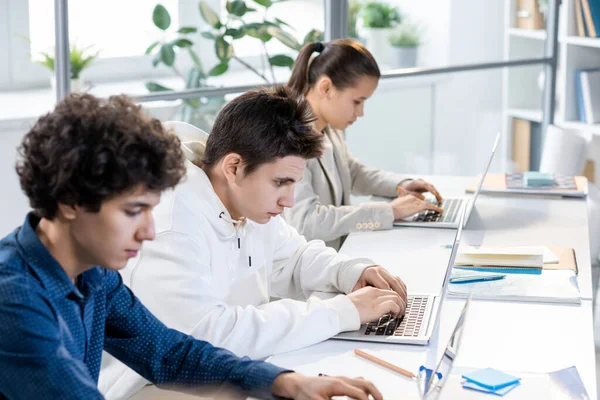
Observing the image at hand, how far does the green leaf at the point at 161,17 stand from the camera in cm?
330

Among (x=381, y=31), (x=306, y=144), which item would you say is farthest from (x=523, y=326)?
(x=381, y=31)

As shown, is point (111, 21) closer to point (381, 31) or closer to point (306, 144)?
point (381, 31)

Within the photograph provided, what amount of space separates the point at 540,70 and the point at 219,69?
1947 mm

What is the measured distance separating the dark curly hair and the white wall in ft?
6.39

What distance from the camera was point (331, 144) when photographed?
2727 millimetres

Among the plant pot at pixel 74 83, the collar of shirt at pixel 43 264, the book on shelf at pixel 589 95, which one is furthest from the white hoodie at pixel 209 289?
the book on shelf at pixel 589 95

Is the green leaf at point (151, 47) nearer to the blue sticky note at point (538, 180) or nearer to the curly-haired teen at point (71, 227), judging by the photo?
the blue sticky note at point (538, 180)

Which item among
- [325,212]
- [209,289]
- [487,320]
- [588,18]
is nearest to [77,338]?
[209,289]

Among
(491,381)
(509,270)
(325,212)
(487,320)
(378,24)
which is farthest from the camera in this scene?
(378,24)

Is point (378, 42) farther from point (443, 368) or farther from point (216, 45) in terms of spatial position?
point (443, 368)

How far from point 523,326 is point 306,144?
0.57m

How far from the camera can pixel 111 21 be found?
10.4 ft

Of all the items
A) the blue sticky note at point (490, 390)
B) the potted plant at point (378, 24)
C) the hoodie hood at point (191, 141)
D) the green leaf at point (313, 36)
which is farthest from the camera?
the potted plant at point (378, 24)

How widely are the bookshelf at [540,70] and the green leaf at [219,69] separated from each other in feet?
5.58
